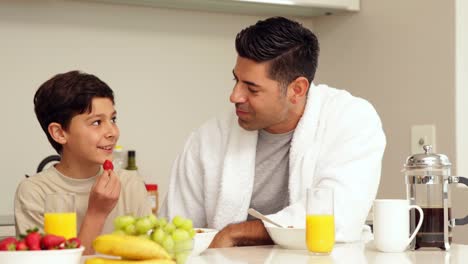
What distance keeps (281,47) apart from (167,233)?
124 cm

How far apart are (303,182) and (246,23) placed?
5.46ft

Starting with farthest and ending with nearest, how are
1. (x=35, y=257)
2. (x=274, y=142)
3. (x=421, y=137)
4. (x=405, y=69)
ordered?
(x=405, y=69) → (x=421, y=137) → (x=274, y=142) → (x=35, y=257)

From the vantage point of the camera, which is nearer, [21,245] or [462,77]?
[21,245]

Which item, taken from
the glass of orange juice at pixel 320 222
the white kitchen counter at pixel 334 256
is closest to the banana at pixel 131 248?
the white kitchen counter at pixel 334 256

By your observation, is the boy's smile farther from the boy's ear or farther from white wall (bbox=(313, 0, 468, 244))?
white wall (bbox=(313, 0, 468, 244))

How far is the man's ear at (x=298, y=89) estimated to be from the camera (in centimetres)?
273

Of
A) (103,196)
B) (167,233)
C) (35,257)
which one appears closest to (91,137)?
(103,196)

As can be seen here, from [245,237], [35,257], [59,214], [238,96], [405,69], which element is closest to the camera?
[35,257]

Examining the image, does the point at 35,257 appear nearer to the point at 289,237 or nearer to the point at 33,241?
the point at 33,241

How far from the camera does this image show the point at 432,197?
2201 millimetres

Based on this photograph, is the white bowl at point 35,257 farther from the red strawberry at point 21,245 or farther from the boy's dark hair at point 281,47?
the boy's dark hair at point 281,47

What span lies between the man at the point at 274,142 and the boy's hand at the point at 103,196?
25cm

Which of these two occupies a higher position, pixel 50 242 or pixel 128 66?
pixel 128 66

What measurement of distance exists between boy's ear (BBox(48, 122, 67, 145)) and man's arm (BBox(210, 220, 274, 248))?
2.22ft
